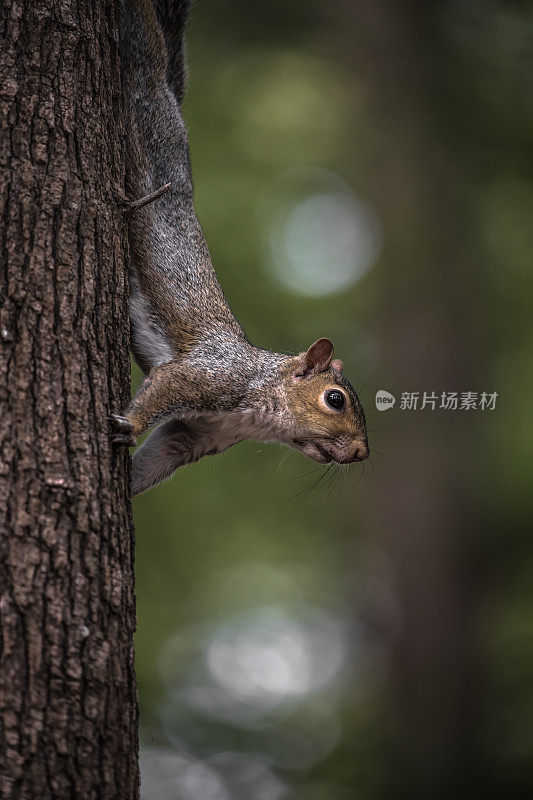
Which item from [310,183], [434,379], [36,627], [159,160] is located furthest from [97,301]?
[310,183]

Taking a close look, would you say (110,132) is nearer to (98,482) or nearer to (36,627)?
(98,482)

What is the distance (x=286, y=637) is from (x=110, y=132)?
275 inches

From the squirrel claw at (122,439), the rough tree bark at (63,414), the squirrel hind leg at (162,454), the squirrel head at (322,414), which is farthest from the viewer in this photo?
the squirrel head at (322,414)

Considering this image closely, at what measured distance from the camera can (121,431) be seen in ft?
7.49

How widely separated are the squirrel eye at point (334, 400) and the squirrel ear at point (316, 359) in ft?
0.53

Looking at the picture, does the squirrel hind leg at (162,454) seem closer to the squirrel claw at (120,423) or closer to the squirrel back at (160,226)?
the squirrel back at (160,226)

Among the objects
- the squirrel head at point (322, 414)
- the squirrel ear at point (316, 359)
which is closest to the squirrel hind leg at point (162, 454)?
the squirrel head at point (322, 414)

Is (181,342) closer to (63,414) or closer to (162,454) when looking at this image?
(162,454)

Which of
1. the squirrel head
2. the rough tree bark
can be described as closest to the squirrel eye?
the squirrel head

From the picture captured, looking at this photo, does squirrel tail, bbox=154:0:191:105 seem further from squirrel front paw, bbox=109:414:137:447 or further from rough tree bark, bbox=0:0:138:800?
squirrel front paw, bbox=109:414:137:447

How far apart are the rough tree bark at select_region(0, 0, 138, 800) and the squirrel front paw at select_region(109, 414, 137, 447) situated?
0.12 ft

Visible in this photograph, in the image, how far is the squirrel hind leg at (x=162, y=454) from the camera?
11.1ft

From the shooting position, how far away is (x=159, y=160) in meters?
3.36

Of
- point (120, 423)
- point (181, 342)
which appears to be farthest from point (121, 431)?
point (181, 342)
